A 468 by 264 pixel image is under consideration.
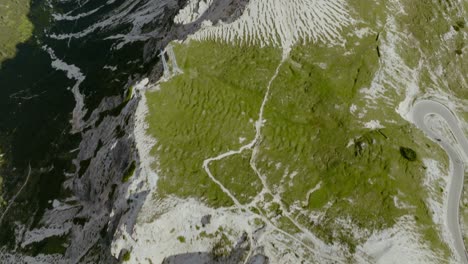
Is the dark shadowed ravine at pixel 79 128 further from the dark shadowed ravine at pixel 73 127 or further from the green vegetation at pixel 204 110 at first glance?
the green vegetation at pixel 204 110

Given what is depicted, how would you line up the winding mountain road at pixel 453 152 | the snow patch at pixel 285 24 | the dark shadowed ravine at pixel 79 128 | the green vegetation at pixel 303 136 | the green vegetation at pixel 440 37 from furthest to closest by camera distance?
the green vegetation at pixel 440 37 → the snow patch at pixel 285 24 → the dark shadowed ravine at pixel 79 128 → the green vegetation at pixel 303 136 → the winding mountain road at pixel 453 152

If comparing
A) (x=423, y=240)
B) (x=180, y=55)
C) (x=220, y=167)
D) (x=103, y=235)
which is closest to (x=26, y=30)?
(x=180, y=55)

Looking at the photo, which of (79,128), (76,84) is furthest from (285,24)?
(76,84)

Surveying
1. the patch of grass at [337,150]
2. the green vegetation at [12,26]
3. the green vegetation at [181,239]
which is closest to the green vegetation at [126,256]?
the green vegetation at [181,239]

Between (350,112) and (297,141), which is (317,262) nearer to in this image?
(297,141)

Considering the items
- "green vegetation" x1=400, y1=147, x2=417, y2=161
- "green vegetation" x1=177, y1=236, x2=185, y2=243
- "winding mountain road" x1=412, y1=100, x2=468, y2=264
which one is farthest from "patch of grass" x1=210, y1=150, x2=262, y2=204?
"winding mountain road" x1=412, y1=100, x2=468, y2=264

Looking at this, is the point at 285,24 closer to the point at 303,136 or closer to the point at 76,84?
the point at 303,136

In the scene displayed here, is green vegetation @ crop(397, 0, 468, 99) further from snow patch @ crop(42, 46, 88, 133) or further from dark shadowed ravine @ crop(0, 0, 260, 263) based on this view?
snow patch @ crop(42, 46, 88, 133)
